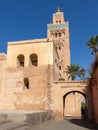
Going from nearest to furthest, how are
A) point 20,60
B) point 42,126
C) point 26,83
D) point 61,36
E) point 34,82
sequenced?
point 42,126 → point 34,82 → point 26,83 → point 20,60 → point 61,36

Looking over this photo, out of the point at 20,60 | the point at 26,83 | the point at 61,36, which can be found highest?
the point at 61,36

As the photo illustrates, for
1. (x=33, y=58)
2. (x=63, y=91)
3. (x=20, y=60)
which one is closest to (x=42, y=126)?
(x=63, y=91)

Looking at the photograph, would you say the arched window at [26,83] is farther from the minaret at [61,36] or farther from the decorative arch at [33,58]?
the minaret at [61,36]

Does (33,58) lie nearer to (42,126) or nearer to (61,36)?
(42,126)

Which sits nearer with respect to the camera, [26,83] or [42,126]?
[42,126]

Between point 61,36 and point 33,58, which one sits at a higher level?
point 61,36

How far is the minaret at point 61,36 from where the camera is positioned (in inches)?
1629

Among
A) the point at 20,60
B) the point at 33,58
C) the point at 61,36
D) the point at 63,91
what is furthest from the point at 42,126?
the point at 61,36

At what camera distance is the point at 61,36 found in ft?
147

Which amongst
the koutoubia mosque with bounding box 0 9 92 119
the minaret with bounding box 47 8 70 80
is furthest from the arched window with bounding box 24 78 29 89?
the minaret with bounding box 47 8 70 80

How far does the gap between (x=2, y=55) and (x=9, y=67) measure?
1681 millimetres

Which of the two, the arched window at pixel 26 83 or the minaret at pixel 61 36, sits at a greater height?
the minaret at pixel 61 36

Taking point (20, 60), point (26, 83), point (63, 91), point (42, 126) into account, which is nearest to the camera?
point (42, 126)

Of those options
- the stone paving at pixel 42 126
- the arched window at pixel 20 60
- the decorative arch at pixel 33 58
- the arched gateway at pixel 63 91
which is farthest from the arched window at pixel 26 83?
the stone paving at pixel 42 126
